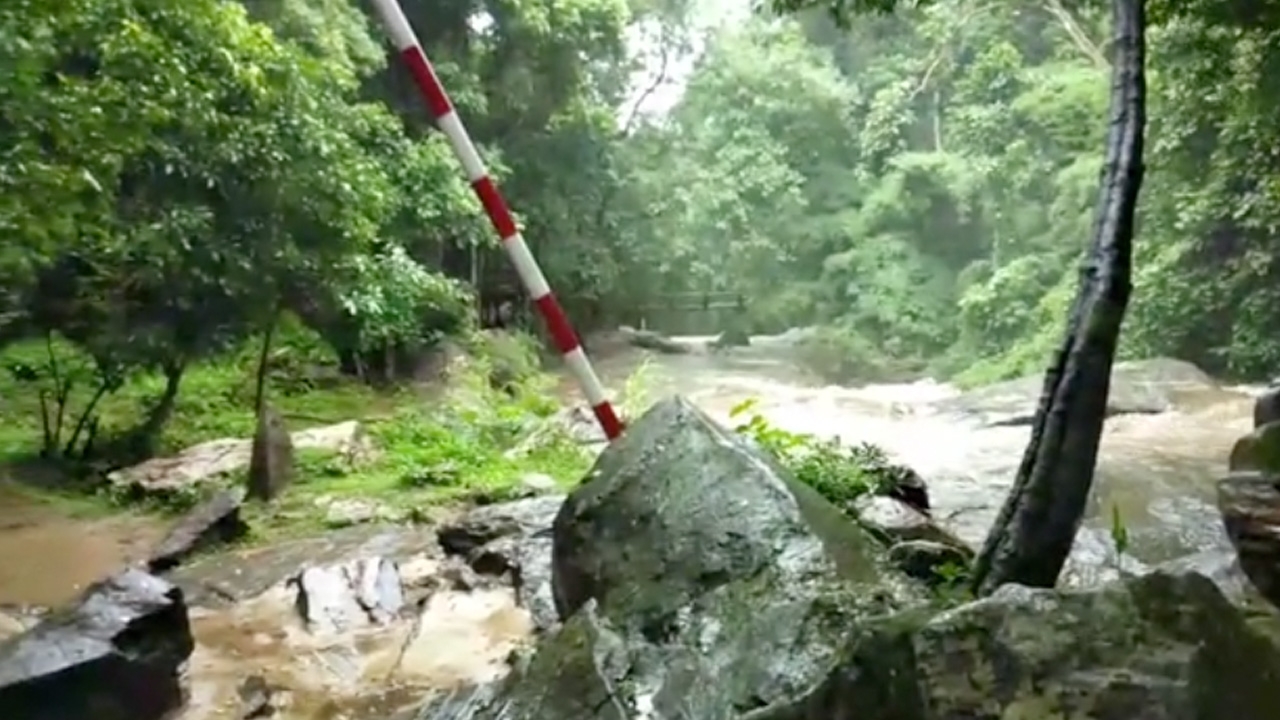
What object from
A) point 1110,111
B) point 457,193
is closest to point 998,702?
point 1110,111

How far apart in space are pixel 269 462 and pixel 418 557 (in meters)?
1.91

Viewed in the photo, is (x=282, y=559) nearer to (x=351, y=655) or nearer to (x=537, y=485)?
(x=351, y=655)

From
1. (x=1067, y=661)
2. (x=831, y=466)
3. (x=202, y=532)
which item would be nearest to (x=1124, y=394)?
(x=831, y=466)

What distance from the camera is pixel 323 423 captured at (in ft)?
33.5

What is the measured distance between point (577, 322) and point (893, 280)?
639cm

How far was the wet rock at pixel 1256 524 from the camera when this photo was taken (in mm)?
3848

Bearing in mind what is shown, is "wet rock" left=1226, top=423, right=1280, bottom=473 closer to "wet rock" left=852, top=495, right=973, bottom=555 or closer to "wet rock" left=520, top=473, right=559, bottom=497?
"wet rock" left=852, top=495, right=973, bottom=555

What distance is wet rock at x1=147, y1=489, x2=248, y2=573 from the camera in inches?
219

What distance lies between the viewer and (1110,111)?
297cm

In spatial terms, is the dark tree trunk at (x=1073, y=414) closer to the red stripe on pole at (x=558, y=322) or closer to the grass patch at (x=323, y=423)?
the red stripe on pole at (x=558, y=322)

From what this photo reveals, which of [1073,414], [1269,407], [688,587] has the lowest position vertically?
[1269,407]

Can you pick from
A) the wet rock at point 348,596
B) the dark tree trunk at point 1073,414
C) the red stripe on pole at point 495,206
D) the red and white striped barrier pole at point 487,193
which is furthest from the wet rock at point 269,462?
the dark tree trunk at point 1073,414

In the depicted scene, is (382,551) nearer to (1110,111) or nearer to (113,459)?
(113,459)

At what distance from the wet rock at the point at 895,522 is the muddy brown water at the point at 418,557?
1.80 feet
